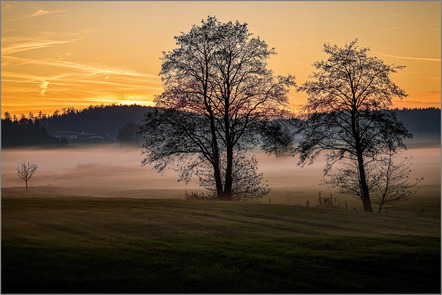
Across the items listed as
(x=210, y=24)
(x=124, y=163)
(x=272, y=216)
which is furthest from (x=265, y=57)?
(x=124, y=163)

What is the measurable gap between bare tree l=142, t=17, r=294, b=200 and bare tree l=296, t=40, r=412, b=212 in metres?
3.08

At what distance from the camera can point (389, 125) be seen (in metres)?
32.9

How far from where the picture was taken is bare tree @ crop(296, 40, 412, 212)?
34.0m

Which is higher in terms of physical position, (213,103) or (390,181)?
(213,103)

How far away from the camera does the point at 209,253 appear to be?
18078 mm

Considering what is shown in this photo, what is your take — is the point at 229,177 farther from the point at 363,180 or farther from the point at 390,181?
Result: the point at 390,181

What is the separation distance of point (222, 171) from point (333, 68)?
11.2 meters

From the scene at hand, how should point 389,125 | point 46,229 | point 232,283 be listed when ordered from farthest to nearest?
point 389,125 → point 46,229 → point 232,283

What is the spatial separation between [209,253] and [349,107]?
20162 millimetres

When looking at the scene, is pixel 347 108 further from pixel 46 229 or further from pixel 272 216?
pixel 46 229

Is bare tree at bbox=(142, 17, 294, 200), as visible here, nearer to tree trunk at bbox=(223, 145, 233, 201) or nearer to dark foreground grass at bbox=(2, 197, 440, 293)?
tree trunk at bbox=(223, 145, 233, 201)

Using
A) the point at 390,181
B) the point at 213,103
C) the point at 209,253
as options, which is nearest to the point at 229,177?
the point at 213,103

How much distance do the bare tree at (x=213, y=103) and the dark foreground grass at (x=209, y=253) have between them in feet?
32.4

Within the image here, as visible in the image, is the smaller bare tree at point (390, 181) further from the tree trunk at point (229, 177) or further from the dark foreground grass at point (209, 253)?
the tree trunk at point (229, 177)
